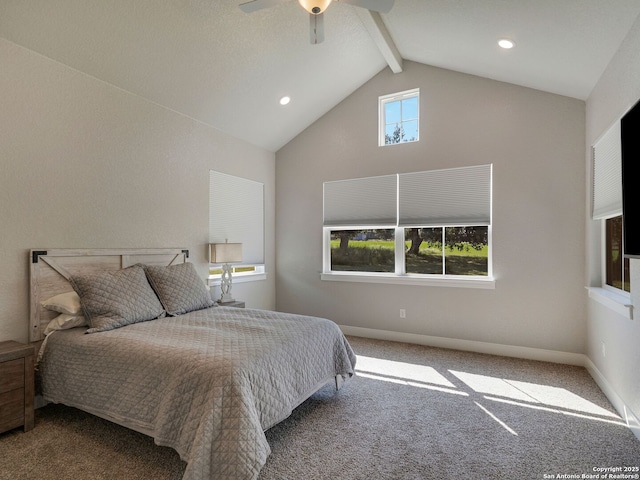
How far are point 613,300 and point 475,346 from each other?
5.46 ft

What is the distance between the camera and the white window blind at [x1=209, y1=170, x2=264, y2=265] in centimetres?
439

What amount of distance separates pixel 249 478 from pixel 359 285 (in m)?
3.27

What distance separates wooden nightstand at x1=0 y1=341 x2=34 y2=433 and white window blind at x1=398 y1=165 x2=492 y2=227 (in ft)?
12.7

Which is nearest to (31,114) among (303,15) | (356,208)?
(303,15)

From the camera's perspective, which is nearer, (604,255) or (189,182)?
(604,255)

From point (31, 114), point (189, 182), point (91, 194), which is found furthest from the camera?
point (189, 182)

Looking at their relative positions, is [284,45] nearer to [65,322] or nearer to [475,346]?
[65,322]

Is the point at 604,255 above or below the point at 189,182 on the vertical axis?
below

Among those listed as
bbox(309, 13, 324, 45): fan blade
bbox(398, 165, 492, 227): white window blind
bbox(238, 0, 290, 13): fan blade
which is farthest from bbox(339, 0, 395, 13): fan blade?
bbox(398, 165, 492, 227): white window blind

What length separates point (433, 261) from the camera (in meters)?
4.41

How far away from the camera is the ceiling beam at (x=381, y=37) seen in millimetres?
3494

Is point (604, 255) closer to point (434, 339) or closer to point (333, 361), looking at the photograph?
point (434, 339)

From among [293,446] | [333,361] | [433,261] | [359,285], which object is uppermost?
[433,261]

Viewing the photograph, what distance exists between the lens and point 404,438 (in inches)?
89.3
